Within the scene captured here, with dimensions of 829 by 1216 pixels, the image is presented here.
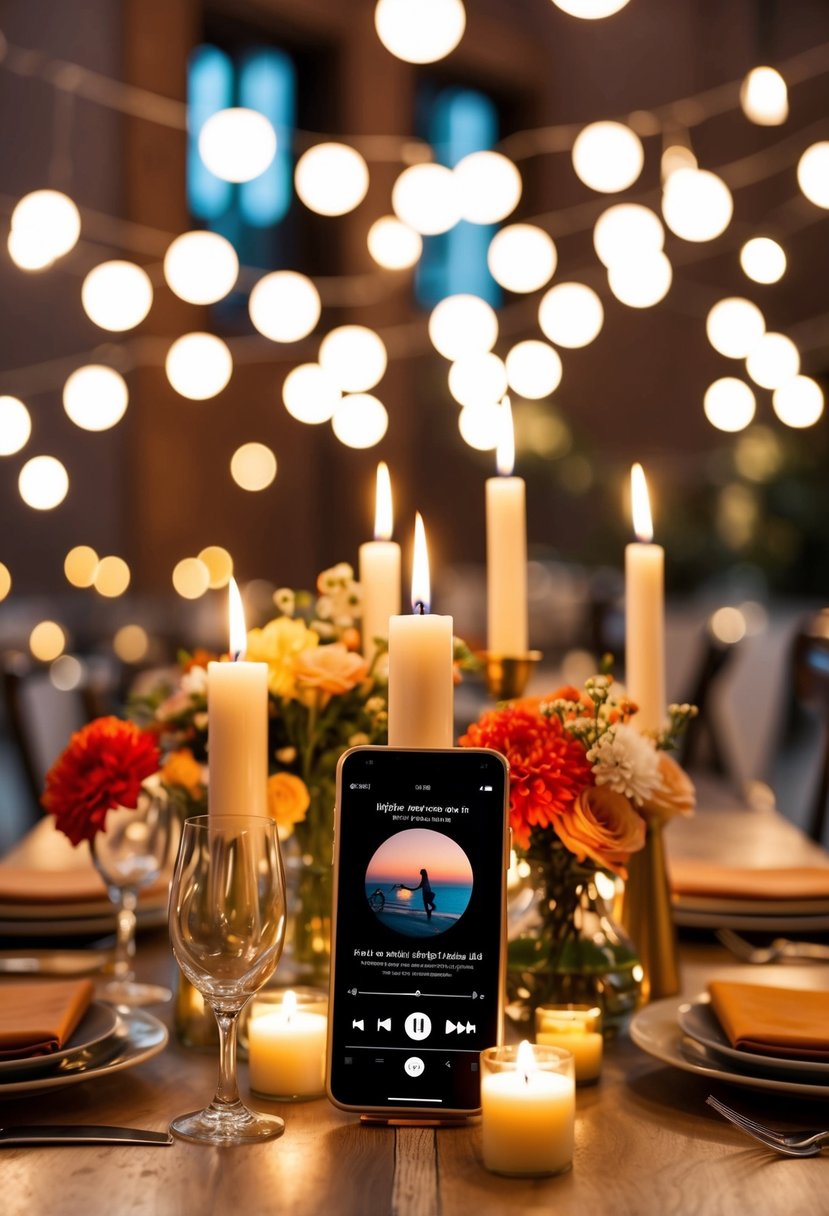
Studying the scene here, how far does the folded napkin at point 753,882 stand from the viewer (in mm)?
1466

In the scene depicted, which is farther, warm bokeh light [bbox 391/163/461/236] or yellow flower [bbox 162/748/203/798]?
warm bokeh light [bbox 391/163/461/236]

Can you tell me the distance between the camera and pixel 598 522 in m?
10.3

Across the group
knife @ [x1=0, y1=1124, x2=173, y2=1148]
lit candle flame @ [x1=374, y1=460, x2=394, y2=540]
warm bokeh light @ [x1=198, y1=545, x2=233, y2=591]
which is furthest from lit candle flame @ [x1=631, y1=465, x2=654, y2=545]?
warm bokeh light @ [x1=198, y1=545, x2=233, y2=591]

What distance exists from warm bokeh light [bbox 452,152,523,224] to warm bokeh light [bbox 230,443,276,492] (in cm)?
517

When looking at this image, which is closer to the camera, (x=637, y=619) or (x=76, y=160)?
(x=637, y=619)

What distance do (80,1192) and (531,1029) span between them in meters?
0.41

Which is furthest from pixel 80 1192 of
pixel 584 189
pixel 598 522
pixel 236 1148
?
pixel 584 189

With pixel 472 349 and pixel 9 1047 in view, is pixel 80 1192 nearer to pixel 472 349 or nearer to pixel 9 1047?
pixel 9 1047

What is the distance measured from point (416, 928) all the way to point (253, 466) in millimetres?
8250

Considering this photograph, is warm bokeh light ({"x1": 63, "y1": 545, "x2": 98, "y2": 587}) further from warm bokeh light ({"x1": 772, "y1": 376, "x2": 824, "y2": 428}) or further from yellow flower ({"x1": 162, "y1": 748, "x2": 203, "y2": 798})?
yellow flower ({"x1": 162, "y1": 748, "x2": 203, "y2": 798})

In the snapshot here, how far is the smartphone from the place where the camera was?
895mm

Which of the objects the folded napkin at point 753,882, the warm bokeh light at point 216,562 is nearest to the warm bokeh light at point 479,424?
the warm bokeh light at point 216,562

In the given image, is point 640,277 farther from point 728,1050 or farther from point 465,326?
point 728,1050

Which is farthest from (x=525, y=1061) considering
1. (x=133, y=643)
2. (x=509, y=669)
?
(x=133, y=643)
